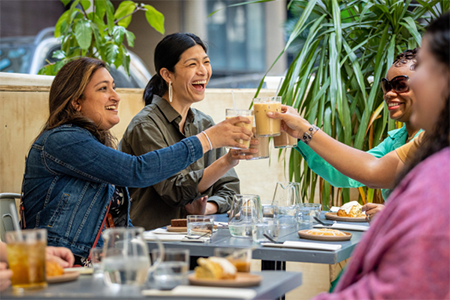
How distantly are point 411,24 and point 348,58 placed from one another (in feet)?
1.46

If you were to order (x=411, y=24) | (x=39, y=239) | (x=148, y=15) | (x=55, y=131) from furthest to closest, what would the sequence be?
(x=148, y=15)
(x=411, y=24)
(x=55, y=131)
(x=39, y=239)

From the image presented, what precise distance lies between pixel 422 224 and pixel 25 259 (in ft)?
2.60

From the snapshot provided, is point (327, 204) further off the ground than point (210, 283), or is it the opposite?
point (210, 283)

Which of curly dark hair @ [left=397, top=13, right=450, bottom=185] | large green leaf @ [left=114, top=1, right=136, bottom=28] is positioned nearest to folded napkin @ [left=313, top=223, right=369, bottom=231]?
curly dark hair @ [left=397, top=13, right=450, bottom=185]

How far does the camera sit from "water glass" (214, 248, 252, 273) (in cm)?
112

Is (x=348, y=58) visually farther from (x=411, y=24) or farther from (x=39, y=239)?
(x=39, y=239)

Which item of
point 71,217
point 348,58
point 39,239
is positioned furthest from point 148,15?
point 39,239

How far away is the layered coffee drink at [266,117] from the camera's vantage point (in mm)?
2102

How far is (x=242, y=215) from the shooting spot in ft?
6.25

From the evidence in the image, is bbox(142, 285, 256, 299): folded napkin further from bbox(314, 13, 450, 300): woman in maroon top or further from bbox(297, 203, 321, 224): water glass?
bbox(297, 203, 321, 224): water glass

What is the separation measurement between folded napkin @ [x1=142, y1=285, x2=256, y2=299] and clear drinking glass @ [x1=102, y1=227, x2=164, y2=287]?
0.05 m

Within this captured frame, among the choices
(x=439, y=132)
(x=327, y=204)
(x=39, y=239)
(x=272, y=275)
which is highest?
(x=439, y=132)

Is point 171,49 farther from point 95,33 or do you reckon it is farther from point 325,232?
point 325,232

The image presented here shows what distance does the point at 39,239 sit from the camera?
3.51 ft
